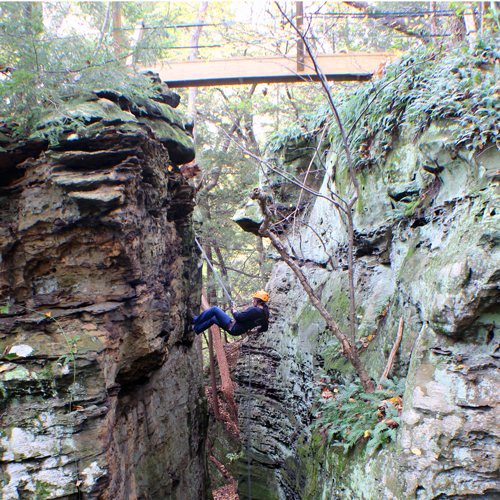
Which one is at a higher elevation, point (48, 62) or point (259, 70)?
point (259, 70)

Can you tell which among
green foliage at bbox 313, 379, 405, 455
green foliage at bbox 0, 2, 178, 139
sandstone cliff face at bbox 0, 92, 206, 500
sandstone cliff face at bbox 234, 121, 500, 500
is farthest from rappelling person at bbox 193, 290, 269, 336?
green foliage at bbox 0, 2, 178, 139

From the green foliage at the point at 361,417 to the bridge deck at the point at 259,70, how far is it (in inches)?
225

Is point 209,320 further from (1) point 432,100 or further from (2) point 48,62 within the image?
(1) point 432,100

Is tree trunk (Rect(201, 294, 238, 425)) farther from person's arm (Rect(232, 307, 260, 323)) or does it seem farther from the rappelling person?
person's arm (Rect(232, 307, 260, 323))

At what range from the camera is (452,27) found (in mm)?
6180

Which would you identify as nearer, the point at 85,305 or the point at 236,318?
the point at 85,305

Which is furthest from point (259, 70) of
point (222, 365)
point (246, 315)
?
point (222, 365)

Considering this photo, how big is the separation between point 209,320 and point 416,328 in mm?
3954

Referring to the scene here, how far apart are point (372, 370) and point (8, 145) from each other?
578 centimetres

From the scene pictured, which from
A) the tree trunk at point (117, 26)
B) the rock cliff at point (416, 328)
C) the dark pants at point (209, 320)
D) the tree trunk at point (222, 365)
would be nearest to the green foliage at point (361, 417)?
the rock cliff at point (416, 328)

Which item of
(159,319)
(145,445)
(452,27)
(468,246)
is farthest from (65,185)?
(452,27)

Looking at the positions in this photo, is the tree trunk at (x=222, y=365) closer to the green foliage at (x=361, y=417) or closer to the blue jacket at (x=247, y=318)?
the blue jacket at (x=247, y=318)

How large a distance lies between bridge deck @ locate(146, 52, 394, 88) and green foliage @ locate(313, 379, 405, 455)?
5715mm

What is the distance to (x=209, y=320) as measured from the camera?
24.1 feet
